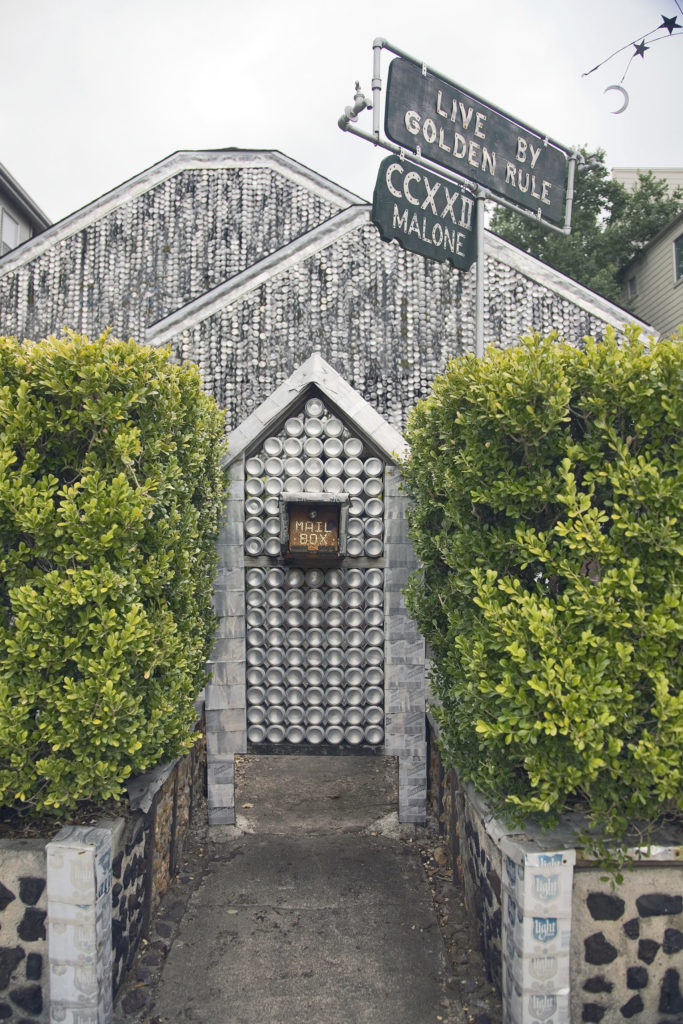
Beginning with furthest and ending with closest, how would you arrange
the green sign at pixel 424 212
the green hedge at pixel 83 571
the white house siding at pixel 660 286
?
the white house siding at pixel 660 286 → the green sign at pixel 424 212 → the green hedge at pixel 83 571

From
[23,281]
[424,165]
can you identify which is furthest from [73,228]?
[424,165]

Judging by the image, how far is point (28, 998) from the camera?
5656 millimetres

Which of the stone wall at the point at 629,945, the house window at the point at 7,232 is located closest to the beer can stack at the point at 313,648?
the stone wall at the point at 629,945

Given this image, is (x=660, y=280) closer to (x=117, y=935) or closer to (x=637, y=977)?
(x=637, y=977)

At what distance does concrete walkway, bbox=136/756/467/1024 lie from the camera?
6.03m

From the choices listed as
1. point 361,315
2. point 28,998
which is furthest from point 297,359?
point 28,998

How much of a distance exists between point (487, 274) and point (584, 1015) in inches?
600

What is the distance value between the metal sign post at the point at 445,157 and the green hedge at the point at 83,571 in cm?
306

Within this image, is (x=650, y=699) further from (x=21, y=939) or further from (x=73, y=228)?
(x=73, y=228)

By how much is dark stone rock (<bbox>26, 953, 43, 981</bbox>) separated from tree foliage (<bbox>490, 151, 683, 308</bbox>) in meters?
27.3

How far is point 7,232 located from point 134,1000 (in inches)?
955

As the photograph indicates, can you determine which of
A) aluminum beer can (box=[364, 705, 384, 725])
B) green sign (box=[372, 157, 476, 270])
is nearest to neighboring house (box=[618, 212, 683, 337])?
green sign (box=[372, 157, 476, 270])

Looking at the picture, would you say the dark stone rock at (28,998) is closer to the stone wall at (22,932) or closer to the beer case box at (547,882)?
the stone wall at (22,932)

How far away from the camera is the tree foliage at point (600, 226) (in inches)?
1148
